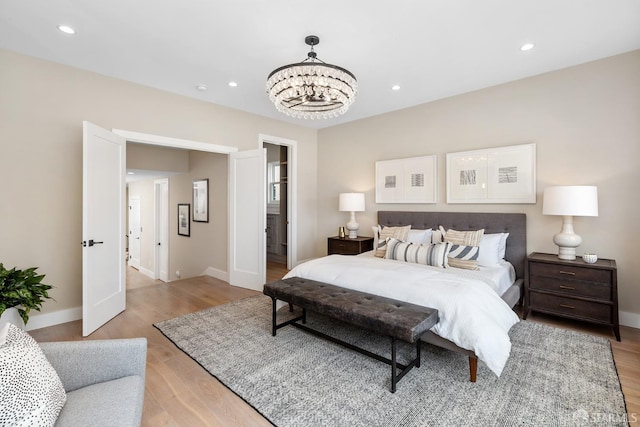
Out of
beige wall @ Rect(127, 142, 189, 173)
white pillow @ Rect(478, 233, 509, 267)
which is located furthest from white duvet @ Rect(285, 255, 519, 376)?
beige wall @ Rect(127, 142, 189, 173)

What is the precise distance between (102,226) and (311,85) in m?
2.73

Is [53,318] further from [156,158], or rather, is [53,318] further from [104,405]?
[156,158]

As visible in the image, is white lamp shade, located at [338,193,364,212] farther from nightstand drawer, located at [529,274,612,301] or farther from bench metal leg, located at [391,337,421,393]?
bench metal leg, located at [391,337,421,393]

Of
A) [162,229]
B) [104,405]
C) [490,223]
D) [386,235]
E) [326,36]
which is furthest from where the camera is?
[162,229]

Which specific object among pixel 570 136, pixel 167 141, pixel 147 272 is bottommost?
pixel 147 272

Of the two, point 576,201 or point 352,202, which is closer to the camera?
point 576,201

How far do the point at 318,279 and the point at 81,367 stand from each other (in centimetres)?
204

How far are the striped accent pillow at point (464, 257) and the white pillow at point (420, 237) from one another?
66cm

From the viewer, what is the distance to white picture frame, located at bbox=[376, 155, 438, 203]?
178 inches

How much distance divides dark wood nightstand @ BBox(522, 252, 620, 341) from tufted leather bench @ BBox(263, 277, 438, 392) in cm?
177

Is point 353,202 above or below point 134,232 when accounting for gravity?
above

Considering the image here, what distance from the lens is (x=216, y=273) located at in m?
5.50

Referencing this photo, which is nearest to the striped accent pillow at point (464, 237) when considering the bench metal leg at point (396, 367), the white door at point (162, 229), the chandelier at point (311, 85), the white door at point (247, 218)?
the bench metal leg at point (396, 367)

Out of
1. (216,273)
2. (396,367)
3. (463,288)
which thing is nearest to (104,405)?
(396,367)
